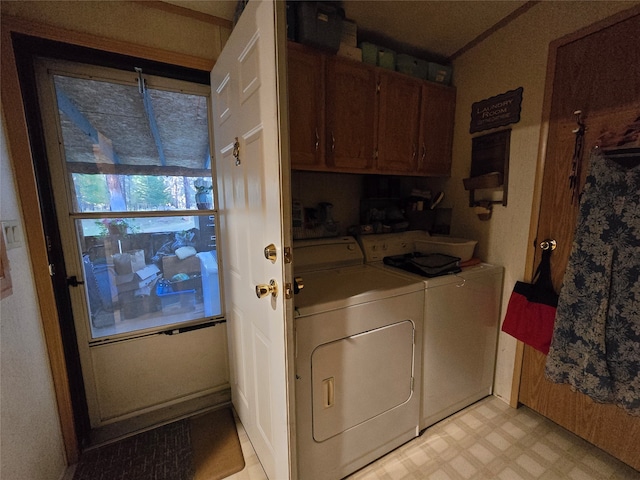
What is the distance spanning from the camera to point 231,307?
1.62 metres

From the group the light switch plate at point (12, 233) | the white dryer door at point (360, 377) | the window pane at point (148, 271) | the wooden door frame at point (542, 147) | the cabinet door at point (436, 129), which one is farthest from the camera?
the cabinet door at point (436, 129)

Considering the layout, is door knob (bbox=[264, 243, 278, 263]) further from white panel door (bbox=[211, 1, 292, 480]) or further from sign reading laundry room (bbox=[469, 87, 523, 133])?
sign reading laundry room (bbox=[469, 87, 523, 133])

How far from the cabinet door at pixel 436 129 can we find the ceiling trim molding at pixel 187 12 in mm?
1303

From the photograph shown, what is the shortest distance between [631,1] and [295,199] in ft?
6.11

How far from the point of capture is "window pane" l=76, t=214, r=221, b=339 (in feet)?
5.04

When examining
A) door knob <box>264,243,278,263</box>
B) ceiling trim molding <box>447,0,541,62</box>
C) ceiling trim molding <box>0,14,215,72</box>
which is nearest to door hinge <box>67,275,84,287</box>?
ceiling trim molding <box>0,14,215,72</box>

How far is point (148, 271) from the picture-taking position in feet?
5.46

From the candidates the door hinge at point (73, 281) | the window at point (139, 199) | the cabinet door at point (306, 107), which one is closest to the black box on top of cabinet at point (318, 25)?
the cabinet door at point (306, 107)

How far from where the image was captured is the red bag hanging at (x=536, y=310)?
4.88 feet

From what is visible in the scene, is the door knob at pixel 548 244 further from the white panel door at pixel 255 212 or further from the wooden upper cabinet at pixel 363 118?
the white panel door at pixel 255 212

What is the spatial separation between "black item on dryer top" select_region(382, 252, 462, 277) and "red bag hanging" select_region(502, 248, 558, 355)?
0.41 m

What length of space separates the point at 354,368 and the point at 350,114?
1.39m

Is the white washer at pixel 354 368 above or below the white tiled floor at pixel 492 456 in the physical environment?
above

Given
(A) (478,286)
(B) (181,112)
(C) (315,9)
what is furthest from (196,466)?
(C) (315,9)
